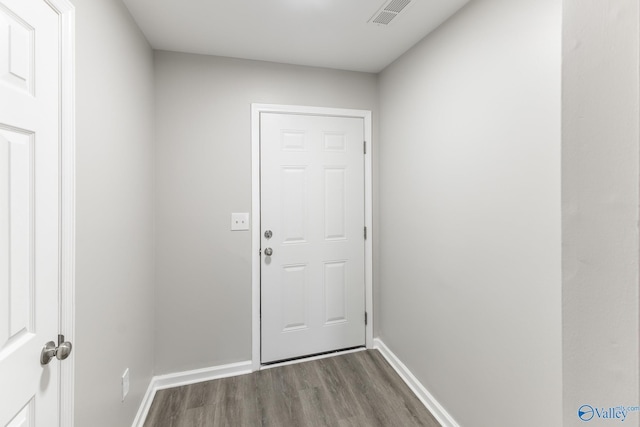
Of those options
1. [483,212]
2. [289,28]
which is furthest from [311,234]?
[289,28]

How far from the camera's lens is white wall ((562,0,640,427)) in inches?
13.9

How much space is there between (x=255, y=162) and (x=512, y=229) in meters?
1.69

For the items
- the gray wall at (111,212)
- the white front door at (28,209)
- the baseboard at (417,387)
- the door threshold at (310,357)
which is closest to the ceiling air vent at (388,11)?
the gray wall at (111,212)

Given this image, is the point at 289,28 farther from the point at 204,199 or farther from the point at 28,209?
the point at 28,209

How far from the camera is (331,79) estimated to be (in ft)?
7.83

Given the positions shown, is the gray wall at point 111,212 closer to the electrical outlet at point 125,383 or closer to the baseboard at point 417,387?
the electrical outlet at point 125,383

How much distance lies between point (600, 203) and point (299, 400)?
6.70 ft

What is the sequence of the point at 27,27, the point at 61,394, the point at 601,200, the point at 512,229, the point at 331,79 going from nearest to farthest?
the point at 601,200, the point at 27,27, the point at 61,394, the point at 512,229, the point at 331,79

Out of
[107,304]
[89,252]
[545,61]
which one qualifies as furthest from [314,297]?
[545,61]

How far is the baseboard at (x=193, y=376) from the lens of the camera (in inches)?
79.1

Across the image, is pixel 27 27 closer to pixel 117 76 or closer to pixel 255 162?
pixel 117 76

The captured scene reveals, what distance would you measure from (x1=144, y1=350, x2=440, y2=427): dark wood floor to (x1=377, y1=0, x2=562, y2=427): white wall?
22 cm

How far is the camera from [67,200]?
1025mm

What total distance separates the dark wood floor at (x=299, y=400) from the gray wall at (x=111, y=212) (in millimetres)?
310
